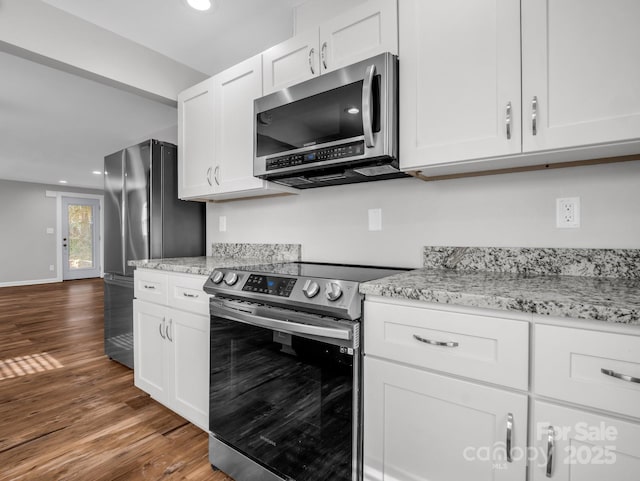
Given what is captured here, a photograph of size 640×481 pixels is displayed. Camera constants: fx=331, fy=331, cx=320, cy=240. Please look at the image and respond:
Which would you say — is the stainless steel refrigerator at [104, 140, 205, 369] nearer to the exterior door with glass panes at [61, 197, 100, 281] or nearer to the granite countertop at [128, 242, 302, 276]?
the granite countertop at [128, 242, 302, 276]

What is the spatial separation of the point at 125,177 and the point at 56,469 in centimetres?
205

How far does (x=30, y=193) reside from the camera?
24.8 ft

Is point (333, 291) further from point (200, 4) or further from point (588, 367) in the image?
point (200, 4)

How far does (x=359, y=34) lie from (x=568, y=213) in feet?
3.89

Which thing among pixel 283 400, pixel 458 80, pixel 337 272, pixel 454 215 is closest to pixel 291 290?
pixel 337 272

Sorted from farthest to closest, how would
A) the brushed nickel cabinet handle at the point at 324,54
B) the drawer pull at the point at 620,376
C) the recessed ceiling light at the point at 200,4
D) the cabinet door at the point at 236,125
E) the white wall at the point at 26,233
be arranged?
1. the white wall at the point at 26,233
2. the cabinet door at the point at 236,125
3. the recessed ceiling light at the point at 200,4
4. the brushed nickel cabinet handle at the point at 324,54
5. the drawer pull at the point at 620,376

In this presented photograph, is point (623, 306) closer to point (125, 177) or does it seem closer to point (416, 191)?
point (416, 191)

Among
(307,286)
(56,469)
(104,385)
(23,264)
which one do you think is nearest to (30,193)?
(23,264)

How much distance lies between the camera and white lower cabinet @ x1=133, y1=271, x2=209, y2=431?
173 cm

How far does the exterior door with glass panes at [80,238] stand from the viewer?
322 inches

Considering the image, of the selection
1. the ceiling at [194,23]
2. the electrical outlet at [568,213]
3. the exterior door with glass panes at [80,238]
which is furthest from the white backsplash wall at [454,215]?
the exterior door with glass panes at [80,238]

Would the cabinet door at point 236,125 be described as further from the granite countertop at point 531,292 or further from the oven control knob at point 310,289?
the granite countertop at point 531,292

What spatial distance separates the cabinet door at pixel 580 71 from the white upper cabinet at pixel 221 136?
1.32m

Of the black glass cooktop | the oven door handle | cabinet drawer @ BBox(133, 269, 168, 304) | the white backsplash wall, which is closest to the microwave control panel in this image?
the white backsplash wall
